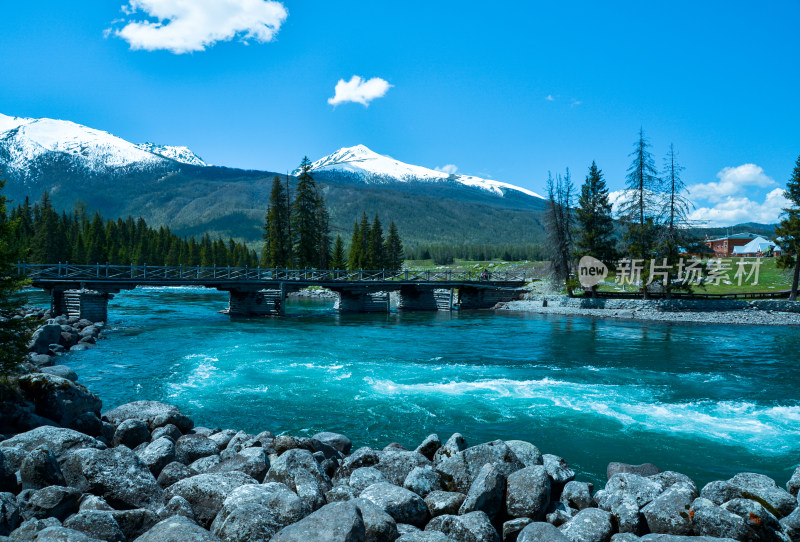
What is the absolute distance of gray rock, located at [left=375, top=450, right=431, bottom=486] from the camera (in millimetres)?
9383

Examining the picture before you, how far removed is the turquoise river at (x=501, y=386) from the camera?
13.5 meters

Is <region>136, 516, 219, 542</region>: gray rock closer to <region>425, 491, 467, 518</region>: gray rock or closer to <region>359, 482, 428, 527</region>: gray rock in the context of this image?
<region>359, 482, 428, 527</region>: gray rock

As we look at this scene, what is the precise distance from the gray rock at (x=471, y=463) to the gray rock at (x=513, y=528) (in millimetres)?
1204

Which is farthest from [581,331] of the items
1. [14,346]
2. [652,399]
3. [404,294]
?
[14,346]

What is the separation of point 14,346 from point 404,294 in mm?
47297

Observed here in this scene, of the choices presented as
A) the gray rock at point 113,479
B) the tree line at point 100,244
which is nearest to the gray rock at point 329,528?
the gray rock at point 113,479

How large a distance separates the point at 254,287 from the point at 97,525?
143ft

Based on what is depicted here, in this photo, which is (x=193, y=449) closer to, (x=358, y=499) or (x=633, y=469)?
(x=358, y=499)

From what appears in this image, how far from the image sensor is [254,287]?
1924 inches

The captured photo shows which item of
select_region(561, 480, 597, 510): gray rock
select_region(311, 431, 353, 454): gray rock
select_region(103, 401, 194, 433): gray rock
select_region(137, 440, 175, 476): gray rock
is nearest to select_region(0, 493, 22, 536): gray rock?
select_region(137, 440, 175, 476): gray rock

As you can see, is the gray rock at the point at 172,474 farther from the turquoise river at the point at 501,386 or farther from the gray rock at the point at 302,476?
the turquoise river at the point at 501,386

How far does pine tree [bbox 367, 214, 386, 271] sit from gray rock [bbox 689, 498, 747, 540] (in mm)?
77237

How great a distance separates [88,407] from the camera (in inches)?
508

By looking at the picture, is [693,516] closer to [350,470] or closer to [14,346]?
[350,470]
